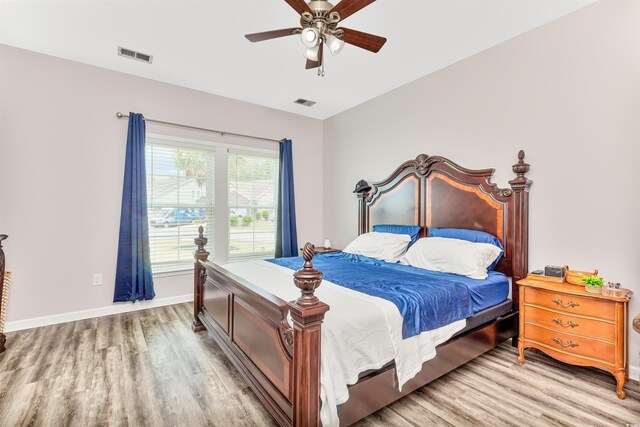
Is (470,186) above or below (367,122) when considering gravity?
below

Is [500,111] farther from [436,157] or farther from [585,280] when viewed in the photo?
[585,280]

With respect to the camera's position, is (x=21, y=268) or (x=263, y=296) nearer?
(x=263, y=296)

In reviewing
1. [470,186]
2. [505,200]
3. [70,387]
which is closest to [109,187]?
[70,387]

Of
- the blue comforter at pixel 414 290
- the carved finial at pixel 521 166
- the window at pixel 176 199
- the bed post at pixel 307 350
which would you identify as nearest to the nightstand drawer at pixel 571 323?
the blue comforter at pixel 414 290

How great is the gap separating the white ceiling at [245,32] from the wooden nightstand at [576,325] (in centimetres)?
232

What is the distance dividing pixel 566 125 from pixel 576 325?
1654mm

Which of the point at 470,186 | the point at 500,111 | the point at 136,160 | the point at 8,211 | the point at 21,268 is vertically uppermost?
→ the point at 500,111

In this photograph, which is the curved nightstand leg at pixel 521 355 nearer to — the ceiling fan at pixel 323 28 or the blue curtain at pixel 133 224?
the ceiling fan at pixel 323 28

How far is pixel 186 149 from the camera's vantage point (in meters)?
4.27

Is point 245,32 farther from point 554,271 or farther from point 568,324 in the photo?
point 568,324

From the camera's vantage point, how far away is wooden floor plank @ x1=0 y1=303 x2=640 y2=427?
6.15 ft

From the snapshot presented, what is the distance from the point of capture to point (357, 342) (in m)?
1.71

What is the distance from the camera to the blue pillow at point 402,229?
371 cm

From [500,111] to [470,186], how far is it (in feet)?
2.61
